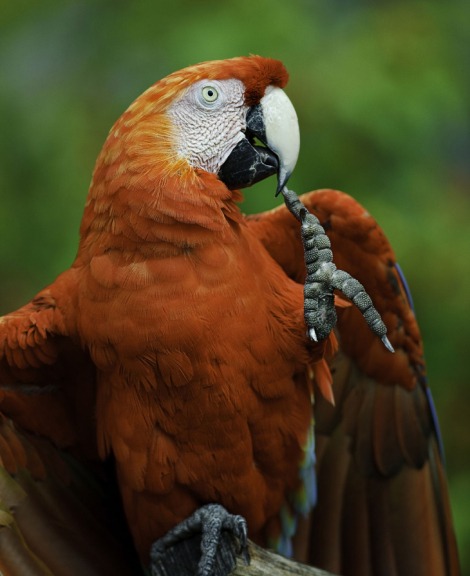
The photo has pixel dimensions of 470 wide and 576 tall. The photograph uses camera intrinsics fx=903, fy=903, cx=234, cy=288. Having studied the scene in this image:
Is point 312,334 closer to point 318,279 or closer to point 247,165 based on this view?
point 318,279

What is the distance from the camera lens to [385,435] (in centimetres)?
223

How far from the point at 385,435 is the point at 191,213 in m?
0.89

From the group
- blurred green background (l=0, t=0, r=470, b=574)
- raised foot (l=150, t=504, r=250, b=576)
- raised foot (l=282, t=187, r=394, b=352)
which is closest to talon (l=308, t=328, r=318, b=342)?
raised foot (l=282, t=187, r=394, b=352)

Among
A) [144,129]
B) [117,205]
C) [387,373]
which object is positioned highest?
[144,129]

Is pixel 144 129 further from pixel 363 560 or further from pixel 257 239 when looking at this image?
pixel 363 560

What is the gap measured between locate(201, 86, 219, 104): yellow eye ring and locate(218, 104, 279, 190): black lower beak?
0.07m

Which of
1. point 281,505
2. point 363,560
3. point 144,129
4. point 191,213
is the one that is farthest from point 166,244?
point 363,560

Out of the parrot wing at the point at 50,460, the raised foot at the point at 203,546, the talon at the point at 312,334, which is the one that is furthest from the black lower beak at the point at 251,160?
the raised foot at the point at 203,546

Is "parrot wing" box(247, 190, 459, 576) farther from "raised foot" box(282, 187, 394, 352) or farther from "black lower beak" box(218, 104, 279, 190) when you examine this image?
"black lower beak" box(218, 104, 279, 190)

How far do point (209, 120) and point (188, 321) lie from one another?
387 mm

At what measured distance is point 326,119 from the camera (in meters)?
2.57

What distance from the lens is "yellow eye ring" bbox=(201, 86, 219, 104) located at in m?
1.72

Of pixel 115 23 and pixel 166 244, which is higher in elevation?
pixel 115 23

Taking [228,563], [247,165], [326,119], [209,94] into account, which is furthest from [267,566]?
[326,119]
